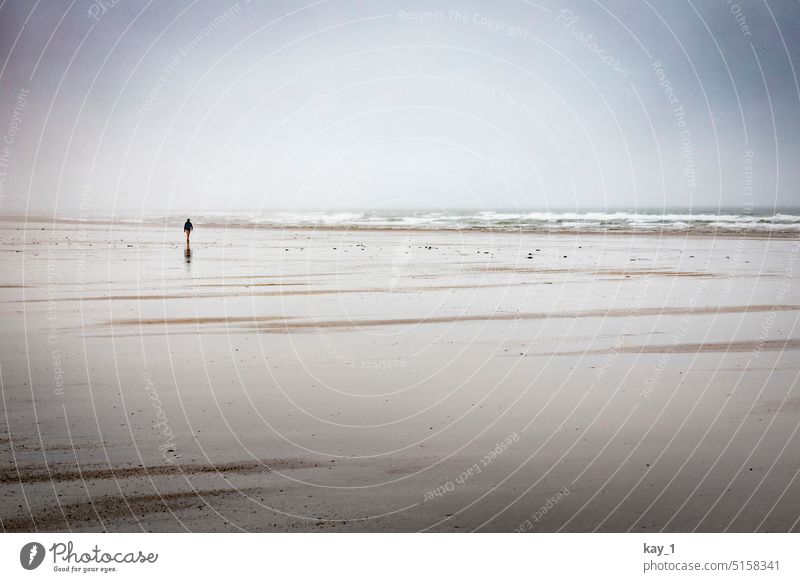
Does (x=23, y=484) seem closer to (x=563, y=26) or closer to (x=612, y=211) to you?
(x=563, y=26)

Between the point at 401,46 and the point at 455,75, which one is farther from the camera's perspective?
the point at 455,75

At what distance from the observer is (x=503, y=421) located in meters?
7.31

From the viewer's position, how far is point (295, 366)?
9117 millimetres

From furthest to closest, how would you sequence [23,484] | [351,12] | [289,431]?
1. [351,12]
2. [289,431]
3. [23,484]

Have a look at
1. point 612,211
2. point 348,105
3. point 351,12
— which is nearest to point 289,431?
point 351,12

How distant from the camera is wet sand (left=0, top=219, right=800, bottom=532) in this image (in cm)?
568

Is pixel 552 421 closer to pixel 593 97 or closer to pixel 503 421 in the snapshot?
pixel 503 421

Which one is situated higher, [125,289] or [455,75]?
[455,75]

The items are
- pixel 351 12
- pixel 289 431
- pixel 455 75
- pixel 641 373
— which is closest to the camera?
pixel 289 431

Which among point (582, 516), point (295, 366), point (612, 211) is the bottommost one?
point (582, 516)

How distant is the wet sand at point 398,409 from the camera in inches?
224

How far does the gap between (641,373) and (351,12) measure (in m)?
7.31

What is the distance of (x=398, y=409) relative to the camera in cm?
763

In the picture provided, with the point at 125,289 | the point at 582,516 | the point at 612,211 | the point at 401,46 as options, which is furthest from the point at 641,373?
the point at 612,211
